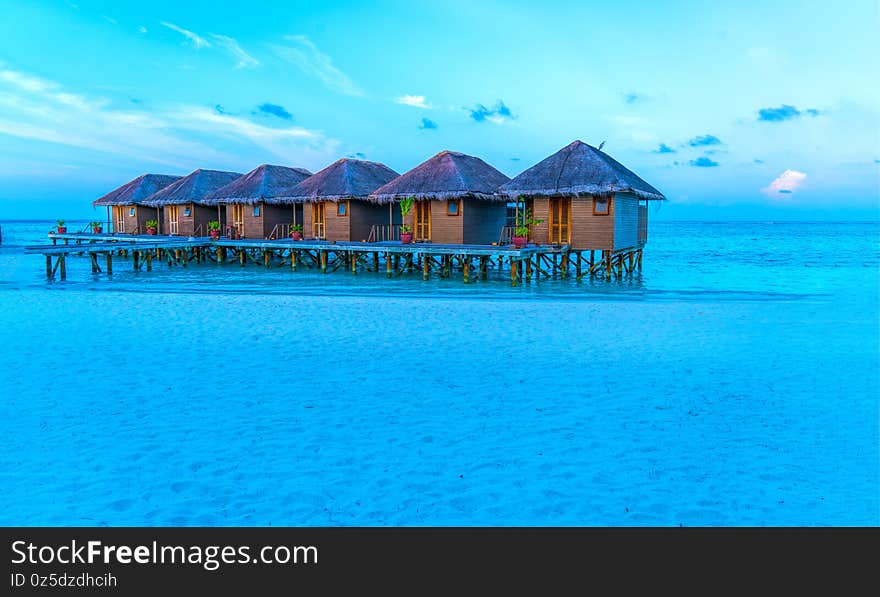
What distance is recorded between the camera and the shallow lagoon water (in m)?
4.97

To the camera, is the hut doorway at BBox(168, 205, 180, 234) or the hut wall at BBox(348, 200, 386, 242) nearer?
the hut wall at BBox(348, 200, 386, 242)

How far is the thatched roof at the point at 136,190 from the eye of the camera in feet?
122

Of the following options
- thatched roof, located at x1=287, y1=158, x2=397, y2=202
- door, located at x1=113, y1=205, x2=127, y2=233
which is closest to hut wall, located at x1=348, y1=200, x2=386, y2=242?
thatched roof, located at x1=287, y1=158, x2=397, y2=202

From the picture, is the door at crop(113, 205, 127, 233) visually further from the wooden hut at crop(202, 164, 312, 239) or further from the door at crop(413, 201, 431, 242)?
the door at crop(413, 201, 431, 242)

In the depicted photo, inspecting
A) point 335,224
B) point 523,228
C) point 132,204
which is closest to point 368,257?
point 335,224

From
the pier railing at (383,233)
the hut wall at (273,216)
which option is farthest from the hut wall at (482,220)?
the hut wall at (273,216)

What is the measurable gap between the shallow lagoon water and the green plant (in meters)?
7.53

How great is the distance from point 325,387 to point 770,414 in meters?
5.20

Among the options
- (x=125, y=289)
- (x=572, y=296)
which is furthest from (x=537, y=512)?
(x=125, y=289)

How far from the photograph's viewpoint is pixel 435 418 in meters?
7.03

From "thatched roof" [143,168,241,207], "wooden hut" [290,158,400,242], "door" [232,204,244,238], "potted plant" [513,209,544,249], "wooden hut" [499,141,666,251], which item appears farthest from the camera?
"thatched roof" [143,168,241,207]

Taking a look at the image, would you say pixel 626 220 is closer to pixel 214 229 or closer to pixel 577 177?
pixel 577 177

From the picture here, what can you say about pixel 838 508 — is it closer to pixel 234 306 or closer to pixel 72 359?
pixel 72 359

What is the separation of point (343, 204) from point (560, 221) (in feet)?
32.3
